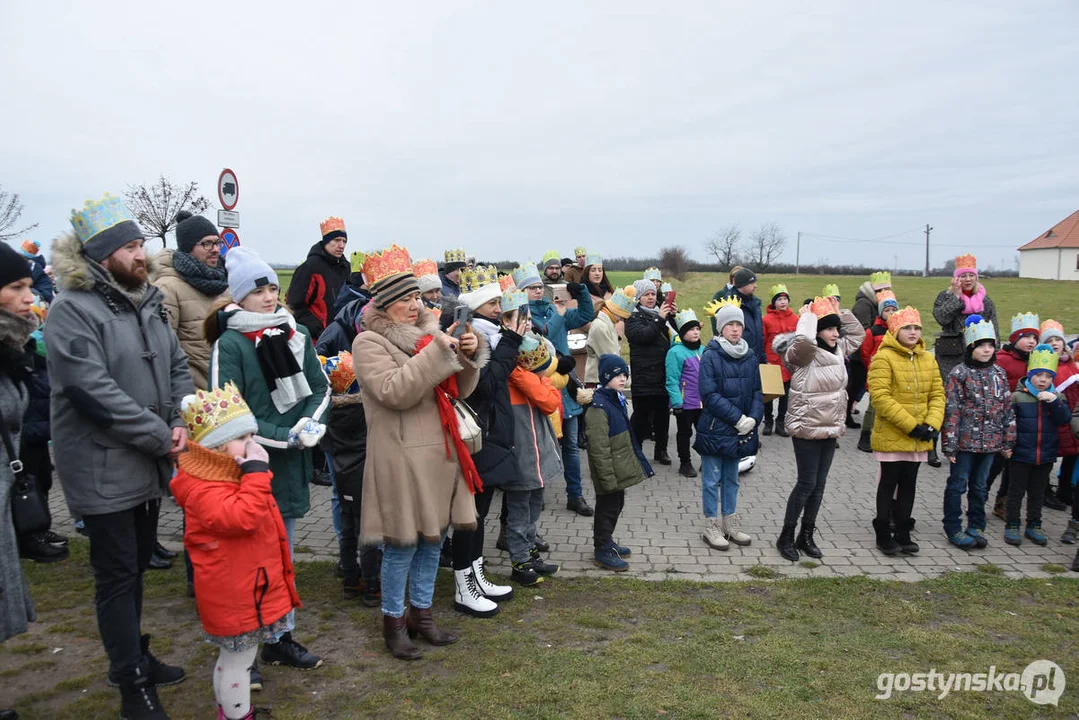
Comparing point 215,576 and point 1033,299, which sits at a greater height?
point 1033,299

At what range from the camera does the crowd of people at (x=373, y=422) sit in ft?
10.5

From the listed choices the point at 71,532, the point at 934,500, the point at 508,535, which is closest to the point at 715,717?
the point at 508,535

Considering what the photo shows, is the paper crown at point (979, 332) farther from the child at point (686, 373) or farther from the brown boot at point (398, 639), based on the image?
the brown boot at point (398, 639)

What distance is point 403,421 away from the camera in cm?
389

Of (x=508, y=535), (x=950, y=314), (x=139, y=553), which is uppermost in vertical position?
(x=950, y=314)

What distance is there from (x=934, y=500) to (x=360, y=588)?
5.94m

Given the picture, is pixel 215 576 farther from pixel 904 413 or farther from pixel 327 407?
pixel 904 413

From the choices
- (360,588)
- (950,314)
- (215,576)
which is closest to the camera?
(215,576)

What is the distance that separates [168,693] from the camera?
12.2 ft

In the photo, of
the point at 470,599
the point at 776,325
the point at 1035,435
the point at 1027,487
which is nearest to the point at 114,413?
the point at 470,599

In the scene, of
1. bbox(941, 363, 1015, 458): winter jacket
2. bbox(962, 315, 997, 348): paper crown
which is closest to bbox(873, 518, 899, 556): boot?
bbox(941, 363, 1015, 458): winter jacket

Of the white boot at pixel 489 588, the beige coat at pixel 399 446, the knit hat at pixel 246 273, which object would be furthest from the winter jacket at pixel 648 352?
the knit hat at pixel 246 273

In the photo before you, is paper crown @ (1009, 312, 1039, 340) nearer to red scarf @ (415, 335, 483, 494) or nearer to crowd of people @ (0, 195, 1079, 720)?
crowd of people @ (0, 195, 1079, 720)

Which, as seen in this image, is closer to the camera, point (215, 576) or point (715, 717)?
point (215, 576)
